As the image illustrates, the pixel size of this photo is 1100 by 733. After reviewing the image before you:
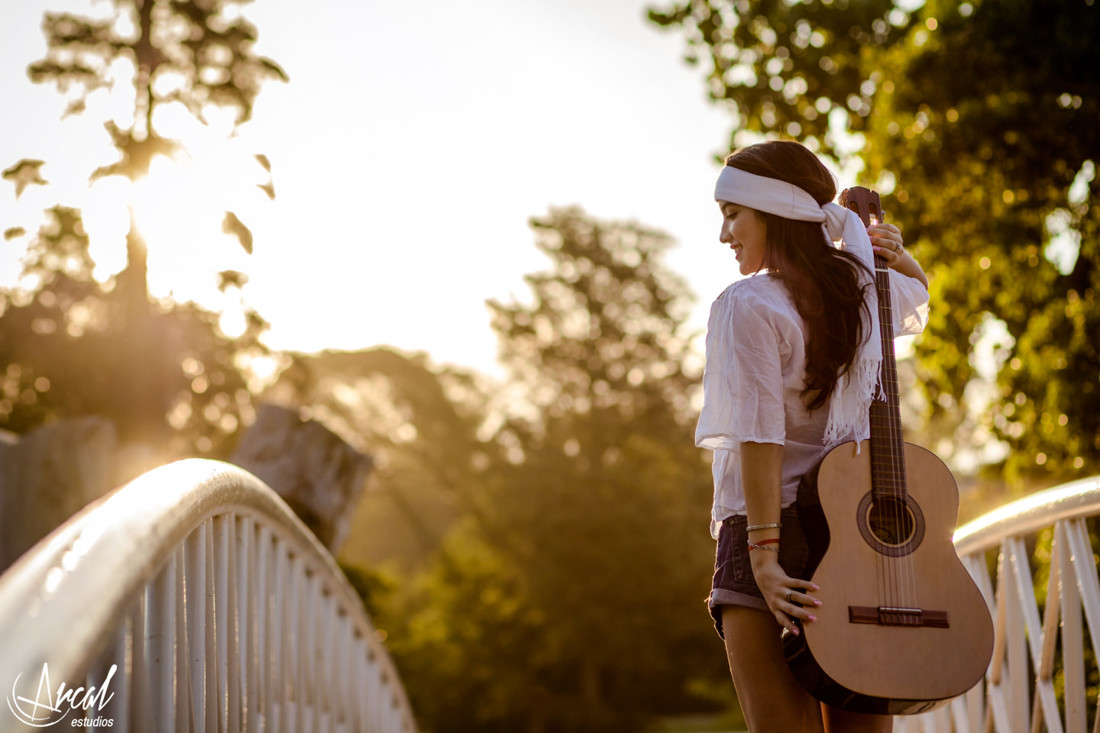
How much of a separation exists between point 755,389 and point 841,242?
1.32ft

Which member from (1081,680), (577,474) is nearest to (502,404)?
(577,474)

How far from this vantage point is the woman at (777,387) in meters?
1.85

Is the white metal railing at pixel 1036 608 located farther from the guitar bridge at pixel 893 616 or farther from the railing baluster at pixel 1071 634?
the guitar bridge at pixel 893 616

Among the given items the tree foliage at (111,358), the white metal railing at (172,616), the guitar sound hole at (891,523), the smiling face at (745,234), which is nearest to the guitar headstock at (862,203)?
the smiling face at (745,234)

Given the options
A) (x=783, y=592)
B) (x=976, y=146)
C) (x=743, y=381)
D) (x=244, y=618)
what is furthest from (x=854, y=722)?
(x=976, y=146)

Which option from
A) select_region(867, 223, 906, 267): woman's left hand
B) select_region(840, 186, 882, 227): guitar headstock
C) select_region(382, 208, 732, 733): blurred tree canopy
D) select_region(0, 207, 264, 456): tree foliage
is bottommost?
select_region(382, 208, 732, 733): blurred tree canopy

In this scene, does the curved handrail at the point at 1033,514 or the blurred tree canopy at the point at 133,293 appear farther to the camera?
the blurred tree canopy at the point at 133,293

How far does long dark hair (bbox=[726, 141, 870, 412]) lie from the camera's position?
6.37 ft

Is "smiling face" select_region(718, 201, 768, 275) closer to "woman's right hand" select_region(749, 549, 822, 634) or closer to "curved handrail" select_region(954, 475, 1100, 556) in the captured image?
"woman's right hand" select_region(749, 549, 822, 634)

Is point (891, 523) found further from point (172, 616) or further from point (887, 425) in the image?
point (172, 616)

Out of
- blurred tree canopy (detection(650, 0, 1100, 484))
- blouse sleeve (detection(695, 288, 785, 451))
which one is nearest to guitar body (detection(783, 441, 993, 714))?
blouse sleeve (detection(695, 288, 785, 451))

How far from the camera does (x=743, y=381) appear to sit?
1884 mm

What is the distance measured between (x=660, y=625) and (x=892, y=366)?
1882cm

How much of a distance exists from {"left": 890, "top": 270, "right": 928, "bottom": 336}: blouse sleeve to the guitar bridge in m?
0.58
